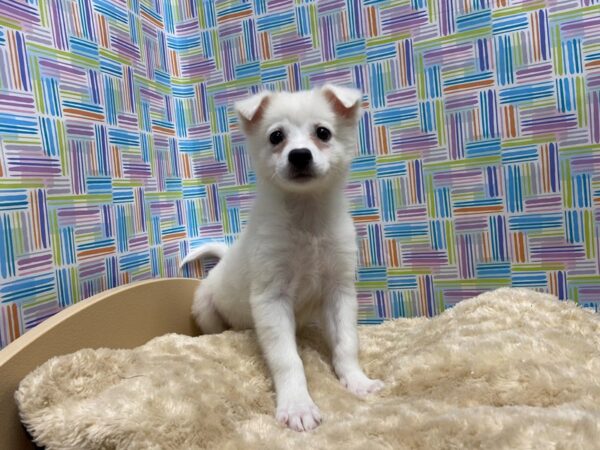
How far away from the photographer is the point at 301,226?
1774mm

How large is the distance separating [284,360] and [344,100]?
3.10 ft

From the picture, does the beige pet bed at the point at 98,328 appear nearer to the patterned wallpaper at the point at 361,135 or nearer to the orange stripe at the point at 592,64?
the patterned wallpaper at the point at 361,135

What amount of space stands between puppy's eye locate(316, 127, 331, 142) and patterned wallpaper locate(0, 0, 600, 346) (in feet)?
2.05

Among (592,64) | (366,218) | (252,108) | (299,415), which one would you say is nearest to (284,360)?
(299,415)

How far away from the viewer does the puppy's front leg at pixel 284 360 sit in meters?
1.36

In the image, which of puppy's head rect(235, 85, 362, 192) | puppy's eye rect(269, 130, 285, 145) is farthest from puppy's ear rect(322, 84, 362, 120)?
puppy's eye rect(269, 130, 285, 145)

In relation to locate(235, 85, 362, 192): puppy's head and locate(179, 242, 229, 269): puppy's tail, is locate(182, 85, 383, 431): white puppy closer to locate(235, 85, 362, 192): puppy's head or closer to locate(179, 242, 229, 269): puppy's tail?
locate(235, 85, 362, 192): puppy's head

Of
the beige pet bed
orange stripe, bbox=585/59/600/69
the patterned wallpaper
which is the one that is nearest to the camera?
the beige pet bed

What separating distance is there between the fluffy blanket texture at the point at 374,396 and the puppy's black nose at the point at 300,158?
2.33 ft

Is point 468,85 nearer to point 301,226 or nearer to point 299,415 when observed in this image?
point 301,226

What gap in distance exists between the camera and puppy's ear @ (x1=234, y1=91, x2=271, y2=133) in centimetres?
174

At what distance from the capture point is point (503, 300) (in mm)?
1830

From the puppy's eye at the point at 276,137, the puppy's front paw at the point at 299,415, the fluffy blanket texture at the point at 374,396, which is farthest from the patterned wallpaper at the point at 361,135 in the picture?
the puppy's front paw at the point at 299,415

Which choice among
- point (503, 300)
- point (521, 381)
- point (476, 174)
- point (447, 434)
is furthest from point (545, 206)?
point (447, 434)
